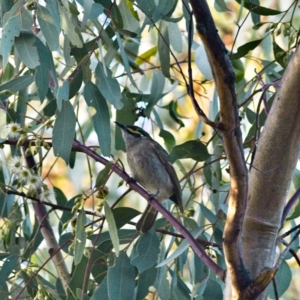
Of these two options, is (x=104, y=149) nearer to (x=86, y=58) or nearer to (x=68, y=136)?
(x=68, y=136)

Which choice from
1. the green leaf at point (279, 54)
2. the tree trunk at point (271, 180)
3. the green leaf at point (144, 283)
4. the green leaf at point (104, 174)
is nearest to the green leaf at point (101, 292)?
the green leaf at point (144, 283)

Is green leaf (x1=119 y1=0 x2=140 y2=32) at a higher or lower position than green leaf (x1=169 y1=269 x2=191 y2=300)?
higher

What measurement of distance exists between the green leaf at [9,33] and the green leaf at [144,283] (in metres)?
0.96

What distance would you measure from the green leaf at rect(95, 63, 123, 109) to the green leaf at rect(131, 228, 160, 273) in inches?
19.8

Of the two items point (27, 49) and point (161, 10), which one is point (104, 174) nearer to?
point (27, 49)

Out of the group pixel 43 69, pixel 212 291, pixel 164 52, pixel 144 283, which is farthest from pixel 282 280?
pixel 43 69

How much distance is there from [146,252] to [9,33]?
93 cm

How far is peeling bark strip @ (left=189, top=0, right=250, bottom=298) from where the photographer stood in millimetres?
1562

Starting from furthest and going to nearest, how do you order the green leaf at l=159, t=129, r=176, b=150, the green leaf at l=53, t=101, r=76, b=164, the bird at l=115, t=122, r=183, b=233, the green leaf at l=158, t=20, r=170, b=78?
the bird at l=115, t=122, r=183, b=233
the green leaf at l=159, t=129, r=176, b=150
the green leaf at l=158, t=20, r=170, b=78
the green leaf at l=53, t=101, r=76, b=164

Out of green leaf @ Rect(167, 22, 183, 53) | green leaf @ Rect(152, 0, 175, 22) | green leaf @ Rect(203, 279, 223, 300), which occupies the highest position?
green leaf @ Rect(167, 22, 183, 53)

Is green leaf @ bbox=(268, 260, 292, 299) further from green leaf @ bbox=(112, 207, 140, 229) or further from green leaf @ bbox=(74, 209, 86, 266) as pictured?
green leaf @ bbox=(74, 209, 86, 266)

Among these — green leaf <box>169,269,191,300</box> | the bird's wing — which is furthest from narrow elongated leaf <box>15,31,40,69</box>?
the bird's wing

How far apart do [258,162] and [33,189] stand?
838 millimetres

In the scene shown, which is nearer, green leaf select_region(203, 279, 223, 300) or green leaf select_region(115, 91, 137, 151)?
green leaf select_region(203, 279, 223, 300)
